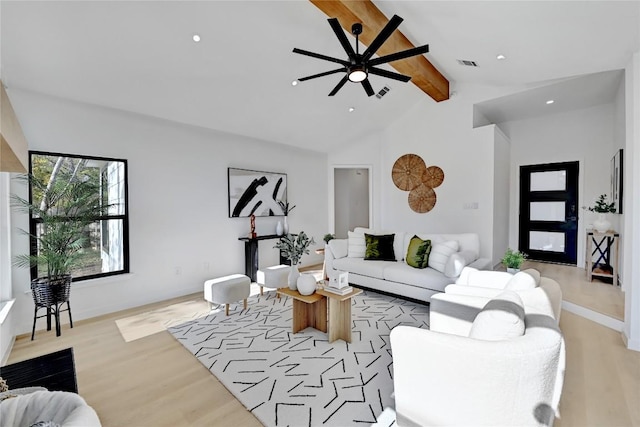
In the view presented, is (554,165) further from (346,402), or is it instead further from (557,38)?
(346,402)

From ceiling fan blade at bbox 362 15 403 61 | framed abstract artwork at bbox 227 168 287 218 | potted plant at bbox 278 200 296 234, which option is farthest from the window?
ceiling fan blade at bbox 362 15 403 61

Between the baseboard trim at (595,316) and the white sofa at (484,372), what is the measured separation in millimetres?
2134

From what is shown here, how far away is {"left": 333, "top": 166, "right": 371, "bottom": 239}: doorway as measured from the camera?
7.97m

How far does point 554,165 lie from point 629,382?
185 inches

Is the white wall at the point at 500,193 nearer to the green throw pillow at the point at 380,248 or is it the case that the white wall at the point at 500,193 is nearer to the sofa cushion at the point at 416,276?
the green throw pillow at the point at 380,248

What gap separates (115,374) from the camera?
2.42 metres

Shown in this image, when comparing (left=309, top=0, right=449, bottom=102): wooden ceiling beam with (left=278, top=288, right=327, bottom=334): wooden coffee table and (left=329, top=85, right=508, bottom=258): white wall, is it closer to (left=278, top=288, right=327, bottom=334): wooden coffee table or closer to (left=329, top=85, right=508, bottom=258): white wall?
(left=329, top=85, right=508, bottom=258): white wall

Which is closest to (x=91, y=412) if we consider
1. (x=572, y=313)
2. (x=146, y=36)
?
(x=146, y=36)

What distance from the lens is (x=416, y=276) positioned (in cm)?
369

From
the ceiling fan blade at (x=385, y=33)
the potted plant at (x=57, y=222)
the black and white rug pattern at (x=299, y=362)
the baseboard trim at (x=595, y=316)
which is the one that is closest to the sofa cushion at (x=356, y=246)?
the black and white rug pattern at (x=299, y=362)

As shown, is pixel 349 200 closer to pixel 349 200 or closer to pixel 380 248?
pixel 349 200

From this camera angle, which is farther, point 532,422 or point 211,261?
point 211,261

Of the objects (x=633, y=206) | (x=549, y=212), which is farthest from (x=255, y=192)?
(x=549, y=212)

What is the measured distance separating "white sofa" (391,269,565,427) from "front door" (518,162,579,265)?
5113 mm
